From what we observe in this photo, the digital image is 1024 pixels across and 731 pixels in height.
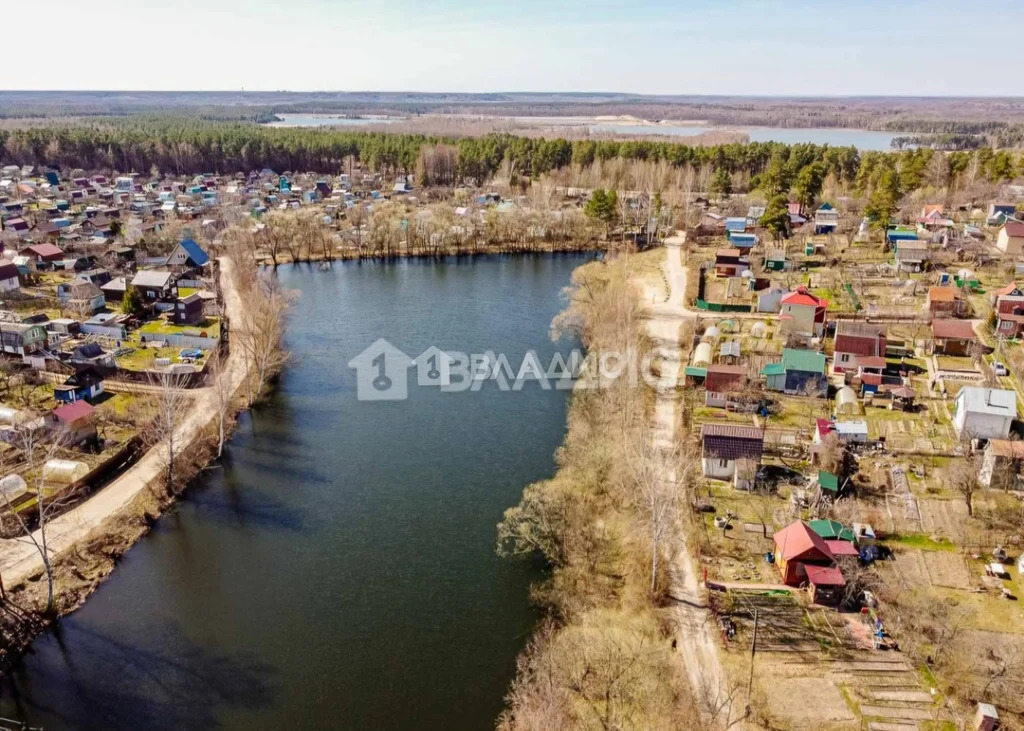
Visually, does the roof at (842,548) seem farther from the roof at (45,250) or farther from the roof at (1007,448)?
the roof at (45,250)

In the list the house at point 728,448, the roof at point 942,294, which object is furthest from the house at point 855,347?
the house at point 728,448

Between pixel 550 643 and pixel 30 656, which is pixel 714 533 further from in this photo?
pixel 30 656

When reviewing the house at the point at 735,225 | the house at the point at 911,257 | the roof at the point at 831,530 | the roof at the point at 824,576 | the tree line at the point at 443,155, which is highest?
the tree line at the point at 443,155

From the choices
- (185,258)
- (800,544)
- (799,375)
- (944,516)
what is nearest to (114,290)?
(185,258)

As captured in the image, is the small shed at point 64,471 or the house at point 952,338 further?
the house at point 952,338

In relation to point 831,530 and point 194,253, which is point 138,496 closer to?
point 831,530

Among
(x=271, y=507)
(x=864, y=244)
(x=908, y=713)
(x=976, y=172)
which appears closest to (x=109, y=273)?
(x=271, y=507)
